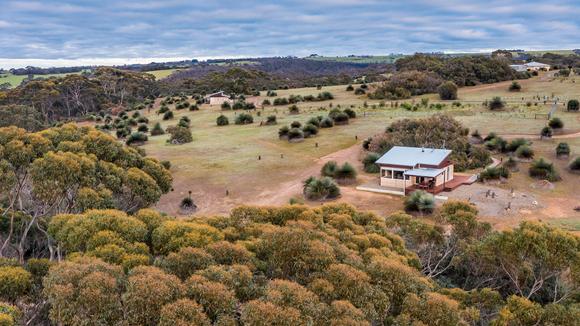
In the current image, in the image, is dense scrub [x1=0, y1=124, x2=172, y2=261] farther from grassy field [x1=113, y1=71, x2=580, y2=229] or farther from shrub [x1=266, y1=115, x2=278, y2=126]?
shrub [x1=266, y1=115, x2=278, y2=126]

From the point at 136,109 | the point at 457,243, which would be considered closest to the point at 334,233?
the point at 457,243

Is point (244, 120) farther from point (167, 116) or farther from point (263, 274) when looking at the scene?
point (263, 274)

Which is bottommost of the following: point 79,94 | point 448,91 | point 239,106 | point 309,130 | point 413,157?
point 413,157

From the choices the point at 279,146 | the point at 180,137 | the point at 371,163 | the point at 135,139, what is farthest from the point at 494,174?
the point at 135,139

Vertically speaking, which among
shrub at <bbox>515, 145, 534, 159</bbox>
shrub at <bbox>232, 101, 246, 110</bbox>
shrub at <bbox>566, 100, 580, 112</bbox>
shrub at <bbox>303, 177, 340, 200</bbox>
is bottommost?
shrub at <bbox>303, 177, 340, 200</bbox>

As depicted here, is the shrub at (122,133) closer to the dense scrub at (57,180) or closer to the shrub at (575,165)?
the dense scrub at (57,180)

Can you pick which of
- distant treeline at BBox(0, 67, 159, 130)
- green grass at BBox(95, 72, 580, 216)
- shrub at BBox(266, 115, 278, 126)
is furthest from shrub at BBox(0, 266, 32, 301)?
distant treeline at BBox(0, 67, 159, 130)
